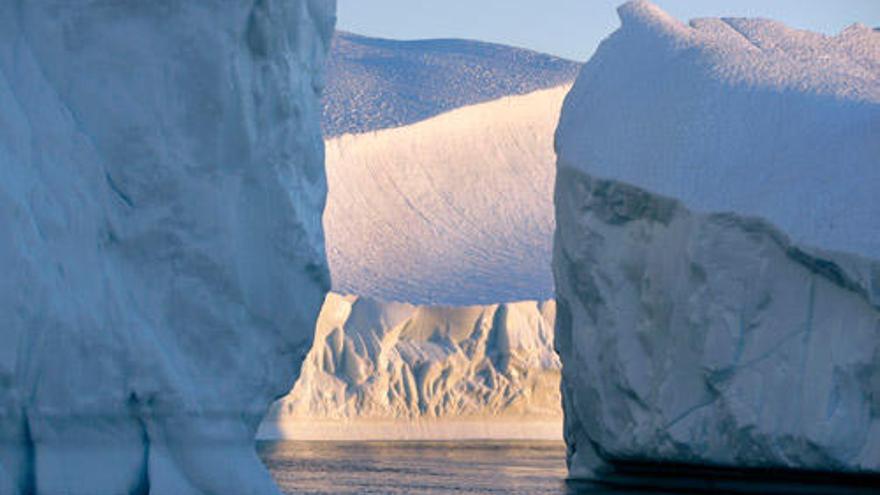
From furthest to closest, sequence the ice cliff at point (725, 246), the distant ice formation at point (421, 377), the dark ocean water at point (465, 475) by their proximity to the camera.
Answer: the distant ice formation at point (421, 377) → the dark ocean water at point (465, 475) → the ice cliff at point (725, 246)

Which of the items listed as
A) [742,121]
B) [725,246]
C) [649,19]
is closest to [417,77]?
[649,19]

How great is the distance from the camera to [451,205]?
30.2 meters

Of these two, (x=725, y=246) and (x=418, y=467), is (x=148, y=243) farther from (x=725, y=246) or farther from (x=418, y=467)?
(x=418, y=467)

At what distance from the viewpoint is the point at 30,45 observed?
993cm

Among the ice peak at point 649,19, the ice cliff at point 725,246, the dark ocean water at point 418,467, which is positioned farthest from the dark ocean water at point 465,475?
the ice peak at point 649,19

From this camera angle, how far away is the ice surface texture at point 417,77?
30.5 m

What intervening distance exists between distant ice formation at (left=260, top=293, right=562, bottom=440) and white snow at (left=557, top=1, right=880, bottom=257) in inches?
377

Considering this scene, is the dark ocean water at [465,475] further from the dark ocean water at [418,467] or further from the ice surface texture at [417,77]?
the ice surface texture at [417,77]

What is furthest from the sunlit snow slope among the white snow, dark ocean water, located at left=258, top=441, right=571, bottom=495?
the white snow

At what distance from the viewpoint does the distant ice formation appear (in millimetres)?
24766

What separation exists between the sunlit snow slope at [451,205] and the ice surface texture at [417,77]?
1.30 ft

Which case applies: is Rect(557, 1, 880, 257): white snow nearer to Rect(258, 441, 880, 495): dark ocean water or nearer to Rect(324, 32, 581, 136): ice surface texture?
Rect(258, 441, 880, 495): dark ocean water

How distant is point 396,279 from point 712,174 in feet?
47.3

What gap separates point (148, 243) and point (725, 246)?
507cm
